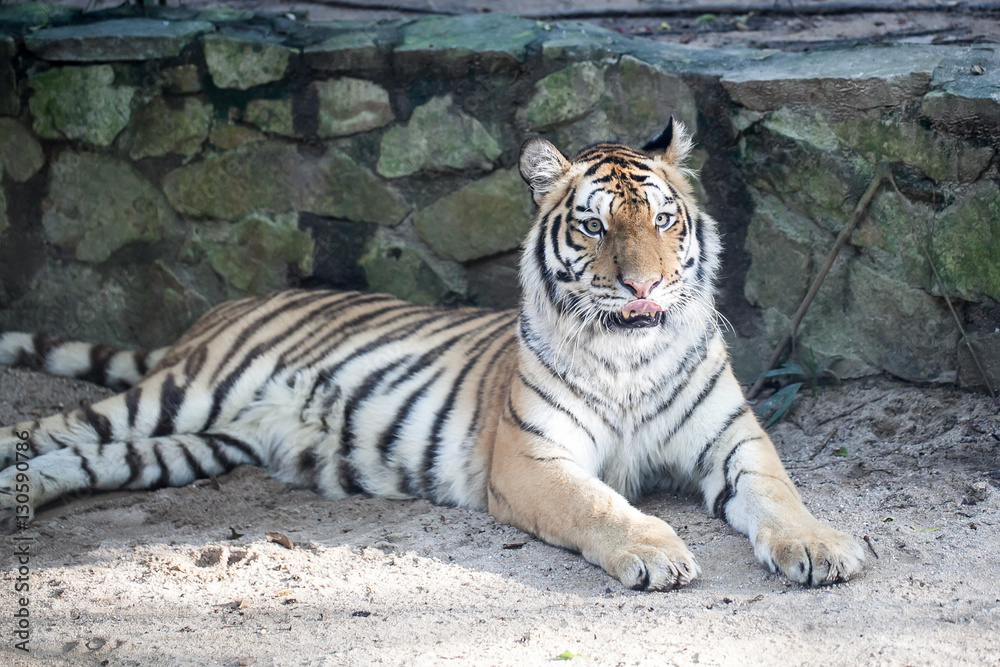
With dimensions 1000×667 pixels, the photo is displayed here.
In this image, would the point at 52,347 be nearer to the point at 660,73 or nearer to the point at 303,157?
the point at 303,157

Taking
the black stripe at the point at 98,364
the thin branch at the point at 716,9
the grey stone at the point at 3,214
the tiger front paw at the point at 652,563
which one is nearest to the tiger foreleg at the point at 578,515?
the tiger front paw at the point at 652,563

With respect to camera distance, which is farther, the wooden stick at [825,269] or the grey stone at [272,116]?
the grey stone at [272,116]

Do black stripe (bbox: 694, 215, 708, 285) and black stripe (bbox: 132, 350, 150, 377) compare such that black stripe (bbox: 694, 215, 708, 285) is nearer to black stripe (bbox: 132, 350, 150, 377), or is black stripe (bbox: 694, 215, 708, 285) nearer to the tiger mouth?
the tiger mouth


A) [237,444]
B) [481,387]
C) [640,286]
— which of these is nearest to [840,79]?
[640,286]

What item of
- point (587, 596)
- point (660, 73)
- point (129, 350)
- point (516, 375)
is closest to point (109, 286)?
point (129, 350)

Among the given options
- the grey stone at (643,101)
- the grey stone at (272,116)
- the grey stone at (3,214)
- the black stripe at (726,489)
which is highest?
the grey stone at (643,101)

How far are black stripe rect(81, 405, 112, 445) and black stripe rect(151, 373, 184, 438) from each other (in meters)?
0.16

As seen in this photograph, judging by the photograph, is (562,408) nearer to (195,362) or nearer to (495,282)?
(495,282)

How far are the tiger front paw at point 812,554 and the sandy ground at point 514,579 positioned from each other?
0.04 meters

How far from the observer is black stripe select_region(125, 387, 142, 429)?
11.9 feet

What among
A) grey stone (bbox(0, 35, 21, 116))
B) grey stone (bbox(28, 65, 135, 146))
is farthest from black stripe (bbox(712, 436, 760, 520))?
grey stone (bbox(0, 35, 21, 116))

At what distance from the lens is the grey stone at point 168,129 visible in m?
4.03

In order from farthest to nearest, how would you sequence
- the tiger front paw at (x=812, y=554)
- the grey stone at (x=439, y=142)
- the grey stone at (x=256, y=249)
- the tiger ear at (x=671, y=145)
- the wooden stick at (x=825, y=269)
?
the grey stone at (x=256, y=249)
the grey stone at (x=439, y=142)
the wooden stick at (x=825, y=269)
the tiger ear at (x=671, y=145)
the tiger front paw at (x=812, y=554)

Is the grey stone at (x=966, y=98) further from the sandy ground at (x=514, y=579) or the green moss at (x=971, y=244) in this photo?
the sandy ground at (x=514, y=579)
